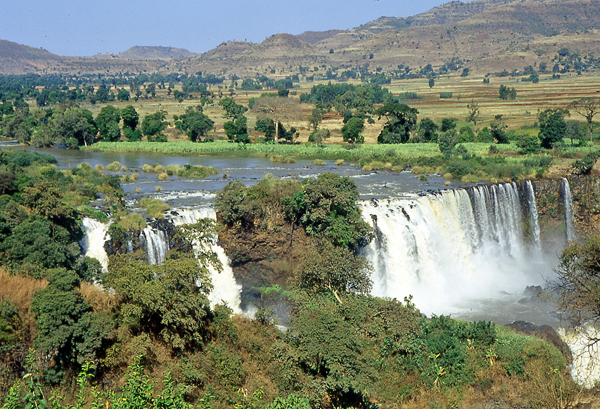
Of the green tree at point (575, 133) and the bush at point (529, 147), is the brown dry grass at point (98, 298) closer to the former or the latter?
the bush at point (529, 147)

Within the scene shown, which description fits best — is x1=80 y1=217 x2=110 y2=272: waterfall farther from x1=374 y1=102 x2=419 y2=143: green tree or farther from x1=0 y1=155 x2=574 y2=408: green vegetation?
x1=374 y1=102 x2=419 y2=143: green tree

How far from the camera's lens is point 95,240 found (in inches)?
984

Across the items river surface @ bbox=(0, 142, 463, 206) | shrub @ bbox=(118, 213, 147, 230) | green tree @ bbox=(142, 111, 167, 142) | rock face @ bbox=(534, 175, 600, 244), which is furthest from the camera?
green tree @ bbox=(142, 111, 167, 142)

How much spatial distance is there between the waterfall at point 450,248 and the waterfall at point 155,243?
10.9m

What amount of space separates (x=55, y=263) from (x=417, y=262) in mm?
18928

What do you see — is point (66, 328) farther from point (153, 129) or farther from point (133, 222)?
point (153, 129)

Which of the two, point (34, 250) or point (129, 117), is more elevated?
point (129, 117)

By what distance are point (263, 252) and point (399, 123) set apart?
128 feet

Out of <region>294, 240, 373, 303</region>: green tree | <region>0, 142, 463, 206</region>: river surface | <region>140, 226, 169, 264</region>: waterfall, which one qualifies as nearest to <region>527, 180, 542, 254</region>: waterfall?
<region>0, 142, 463, 206</region>: river surface

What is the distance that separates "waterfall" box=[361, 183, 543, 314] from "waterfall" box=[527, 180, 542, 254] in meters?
0.73

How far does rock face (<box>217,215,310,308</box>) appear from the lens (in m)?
27.2

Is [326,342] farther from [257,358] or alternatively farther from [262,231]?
[262,231]

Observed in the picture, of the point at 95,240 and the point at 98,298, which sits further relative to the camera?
the point at 95,240

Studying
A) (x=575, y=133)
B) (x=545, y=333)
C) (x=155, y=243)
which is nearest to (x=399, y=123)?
(x=575, y=133)
